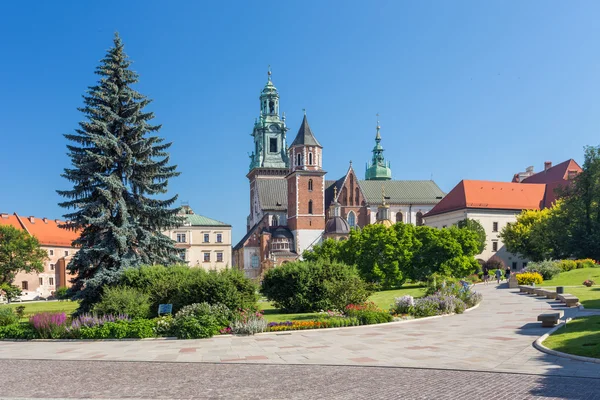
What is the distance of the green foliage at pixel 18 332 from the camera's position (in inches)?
786

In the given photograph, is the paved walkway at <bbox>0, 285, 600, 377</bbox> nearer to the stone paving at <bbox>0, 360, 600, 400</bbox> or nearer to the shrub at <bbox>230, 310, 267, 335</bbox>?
Answer: the shrub at <bbox>230, 310, 267, 335</bbox>

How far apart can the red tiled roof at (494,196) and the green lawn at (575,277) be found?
1299 inches

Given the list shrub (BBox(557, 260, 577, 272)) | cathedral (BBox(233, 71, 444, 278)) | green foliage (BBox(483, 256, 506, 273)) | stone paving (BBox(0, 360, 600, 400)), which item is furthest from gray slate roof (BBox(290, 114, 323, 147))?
stone paving (BBox(0, 360, 600, 400))

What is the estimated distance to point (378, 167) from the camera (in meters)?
112

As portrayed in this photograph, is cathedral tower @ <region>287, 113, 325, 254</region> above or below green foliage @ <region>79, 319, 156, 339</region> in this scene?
above

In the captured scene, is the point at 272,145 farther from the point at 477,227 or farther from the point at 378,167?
the point at 477,227

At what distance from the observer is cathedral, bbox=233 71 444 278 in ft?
253

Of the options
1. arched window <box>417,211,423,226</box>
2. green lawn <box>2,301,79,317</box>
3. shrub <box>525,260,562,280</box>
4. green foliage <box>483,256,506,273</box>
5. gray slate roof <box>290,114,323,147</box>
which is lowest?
green lawn <box>2,301,79,317</box>

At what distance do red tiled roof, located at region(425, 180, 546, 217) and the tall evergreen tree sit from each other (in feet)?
177

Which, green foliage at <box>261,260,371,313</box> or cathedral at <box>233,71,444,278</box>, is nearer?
green foliage at <box>261,260,371,313</box>

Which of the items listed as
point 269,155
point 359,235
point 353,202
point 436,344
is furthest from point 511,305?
point 269,155

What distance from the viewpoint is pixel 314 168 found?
78562 mm

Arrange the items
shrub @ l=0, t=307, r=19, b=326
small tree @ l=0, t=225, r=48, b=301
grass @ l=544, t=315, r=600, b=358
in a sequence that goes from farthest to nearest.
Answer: small tree @ l=0, t=225, r=48, b=301 < shrub @ l=0, t=307, r=19, b=326 < grass @ l=544, t=315, r=600, b=358

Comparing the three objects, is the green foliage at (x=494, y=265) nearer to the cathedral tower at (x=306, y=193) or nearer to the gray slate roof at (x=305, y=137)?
the cathedral tower at (x=306, y=193)
